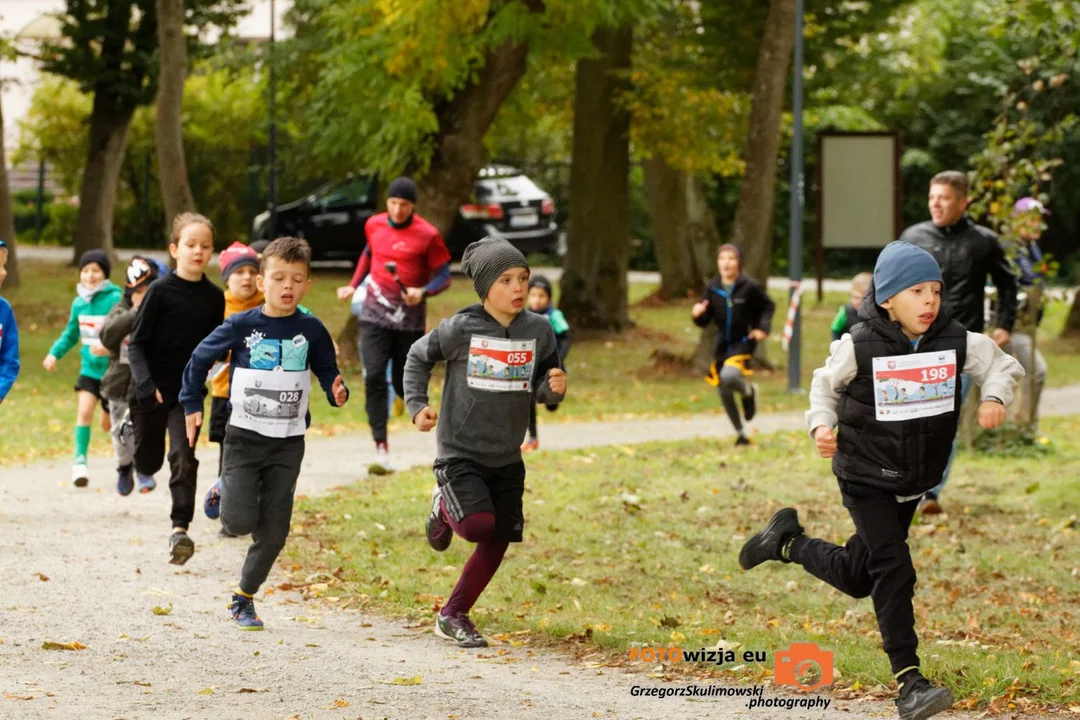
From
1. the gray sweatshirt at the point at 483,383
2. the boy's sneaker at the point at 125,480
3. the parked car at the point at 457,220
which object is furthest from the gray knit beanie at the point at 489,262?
the parked car at the point at 457,220

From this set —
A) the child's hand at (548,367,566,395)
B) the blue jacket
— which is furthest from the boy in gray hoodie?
the blue jacket

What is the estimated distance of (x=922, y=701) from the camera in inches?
223

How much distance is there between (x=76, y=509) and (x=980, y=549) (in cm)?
572

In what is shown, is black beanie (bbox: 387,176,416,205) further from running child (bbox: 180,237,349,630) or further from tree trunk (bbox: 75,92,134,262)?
tree trunk (bbox: 75,92,134,262)

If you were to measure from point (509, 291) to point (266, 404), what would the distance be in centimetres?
123

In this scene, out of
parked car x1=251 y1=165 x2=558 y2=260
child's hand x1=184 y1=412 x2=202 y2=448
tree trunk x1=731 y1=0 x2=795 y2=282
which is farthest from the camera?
parked car x1=251 y1=165 x2=558 y2=260

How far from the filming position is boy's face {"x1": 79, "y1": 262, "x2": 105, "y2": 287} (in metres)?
11.1

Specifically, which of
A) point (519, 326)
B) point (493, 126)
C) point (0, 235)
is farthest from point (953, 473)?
point (0, 235)

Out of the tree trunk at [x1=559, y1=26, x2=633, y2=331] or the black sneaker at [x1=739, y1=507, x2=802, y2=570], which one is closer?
the black sneaker at [x1=739, y1=507, x2=802, y2=570]

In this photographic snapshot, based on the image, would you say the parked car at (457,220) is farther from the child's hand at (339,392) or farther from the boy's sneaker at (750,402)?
the child's hand at (339,392)

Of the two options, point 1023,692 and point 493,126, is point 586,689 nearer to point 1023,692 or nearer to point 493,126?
point 1023,692

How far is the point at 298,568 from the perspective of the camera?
898cm

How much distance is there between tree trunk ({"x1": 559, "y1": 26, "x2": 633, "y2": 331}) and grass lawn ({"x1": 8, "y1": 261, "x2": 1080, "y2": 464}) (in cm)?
54

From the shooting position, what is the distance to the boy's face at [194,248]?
841cm
